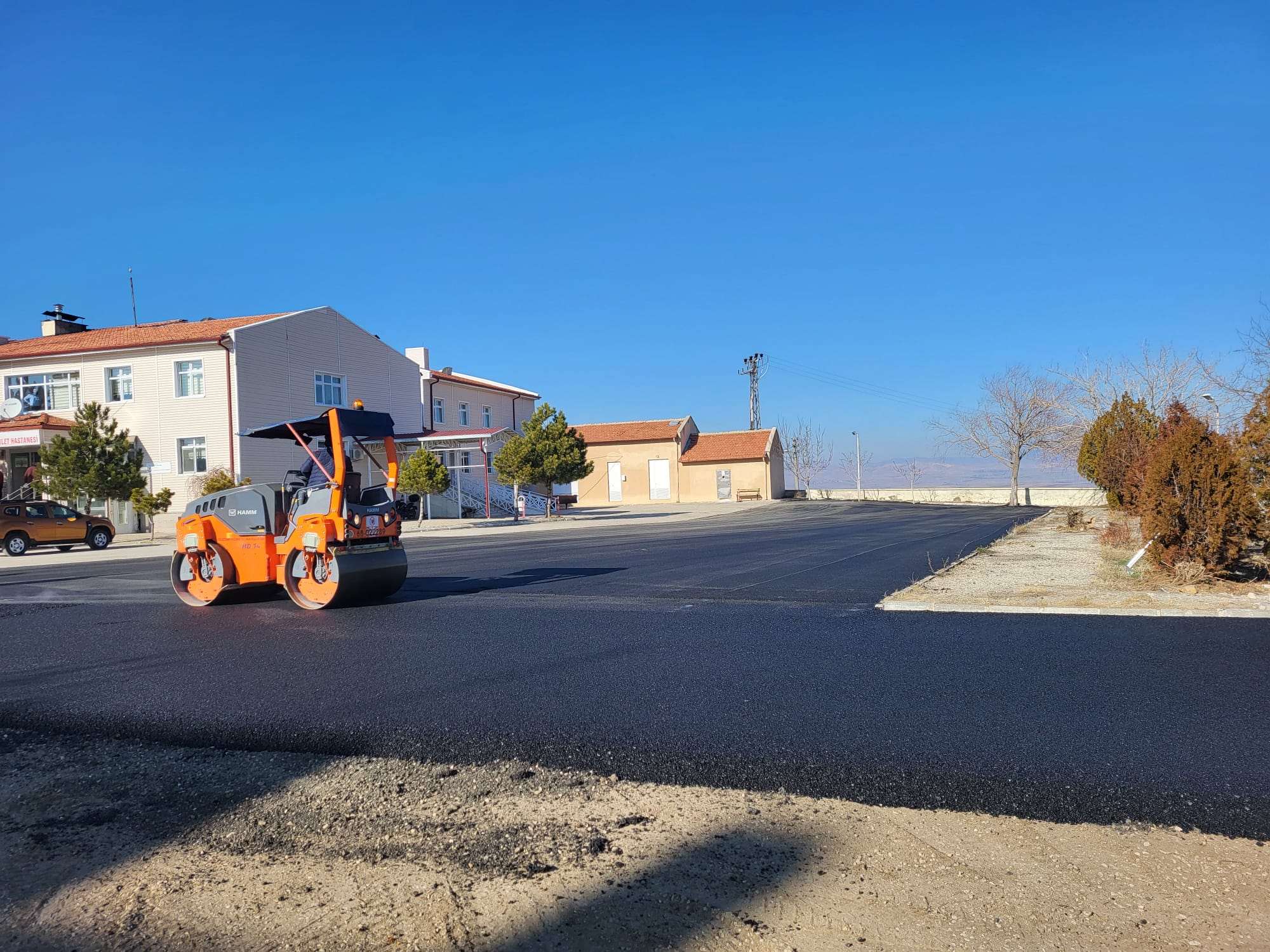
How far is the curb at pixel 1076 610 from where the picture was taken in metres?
9.19

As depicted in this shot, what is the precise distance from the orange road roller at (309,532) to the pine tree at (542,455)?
2290 centimetres

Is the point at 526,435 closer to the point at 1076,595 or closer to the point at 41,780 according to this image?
A: the point at 1076,595

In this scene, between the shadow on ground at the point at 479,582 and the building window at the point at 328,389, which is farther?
the building window at the point at 328,389

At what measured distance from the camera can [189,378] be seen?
1276 inches

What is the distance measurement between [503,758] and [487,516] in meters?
31.8

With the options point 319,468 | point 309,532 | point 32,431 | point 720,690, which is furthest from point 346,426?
point 32,431

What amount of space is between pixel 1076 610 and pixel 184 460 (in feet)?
103

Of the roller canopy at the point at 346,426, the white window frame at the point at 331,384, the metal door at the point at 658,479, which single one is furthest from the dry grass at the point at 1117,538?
the metal door at the point at 658,479

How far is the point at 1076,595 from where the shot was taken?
421 inches

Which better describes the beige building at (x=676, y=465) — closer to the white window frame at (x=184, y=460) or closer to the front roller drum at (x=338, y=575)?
the white window frame at (x=184, y=460)

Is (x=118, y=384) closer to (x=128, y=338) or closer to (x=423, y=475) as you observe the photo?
(x=128, y=338)

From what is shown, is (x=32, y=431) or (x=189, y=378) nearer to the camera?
(x=32, y=431)

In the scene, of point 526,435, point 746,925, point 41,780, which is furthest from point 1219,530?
point 526,435

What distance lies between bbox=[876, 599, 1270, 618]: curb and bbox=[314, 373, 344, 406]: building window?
1178 inches
